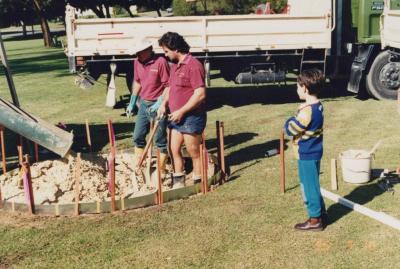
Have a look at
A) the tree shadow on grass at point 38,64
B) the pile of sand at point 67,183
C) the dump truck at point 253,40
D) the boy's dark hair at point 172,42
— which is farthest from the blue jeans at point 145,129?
the tree shadow on grass at point 38,64

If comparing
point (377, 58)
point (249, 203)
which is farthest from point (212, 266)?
point (377, 58)

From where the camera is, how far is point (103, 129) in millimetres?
11125

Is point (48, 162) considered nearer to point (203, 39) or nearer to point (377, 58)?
point (203, 39)

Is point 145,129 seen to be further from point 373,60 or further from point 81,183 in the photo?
point 373,60

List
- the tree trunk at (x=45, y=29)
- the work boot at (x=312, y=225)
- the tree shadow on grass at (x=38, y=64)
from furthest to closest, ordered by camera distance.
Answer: the tree trunk at (x=45, y=29), the tree shadow on grass at (x=38, y=64), the work boot at (x=312, y=225)

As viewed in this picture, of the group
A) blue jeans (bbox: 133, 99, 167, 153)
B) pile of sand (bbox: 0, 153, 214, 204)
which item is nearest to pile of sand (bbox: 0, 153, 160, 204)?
pile of sand (bbox: 0, 153, 214, 204)

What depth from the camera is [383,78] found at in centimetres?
1252

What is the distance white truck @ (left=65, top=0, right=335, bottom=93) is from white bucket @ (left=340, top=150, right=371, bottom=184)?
19.2ft

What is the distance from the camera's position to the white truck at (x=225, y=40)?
12.1m

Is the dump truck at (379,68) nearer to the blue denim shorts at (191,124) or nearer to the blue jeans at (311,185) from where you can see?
the blue denim shorts at (191,124)

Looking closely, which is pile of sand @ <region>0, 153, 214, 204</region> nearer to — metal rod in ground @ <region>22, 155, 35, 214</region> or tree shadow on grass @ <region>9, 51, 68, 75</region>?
metal rod in ground @ <region>22, 155, 35, 214</region>

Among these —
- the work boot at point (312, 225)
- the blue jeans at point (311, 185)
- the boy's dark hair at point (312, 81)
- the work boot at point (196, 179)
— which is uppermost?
the boy's dark hair at point (312, 81)

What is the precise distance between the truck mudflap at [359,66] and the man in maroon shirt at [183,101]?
6.62 metres

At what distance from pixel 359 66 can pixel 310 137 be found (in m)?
7.82
